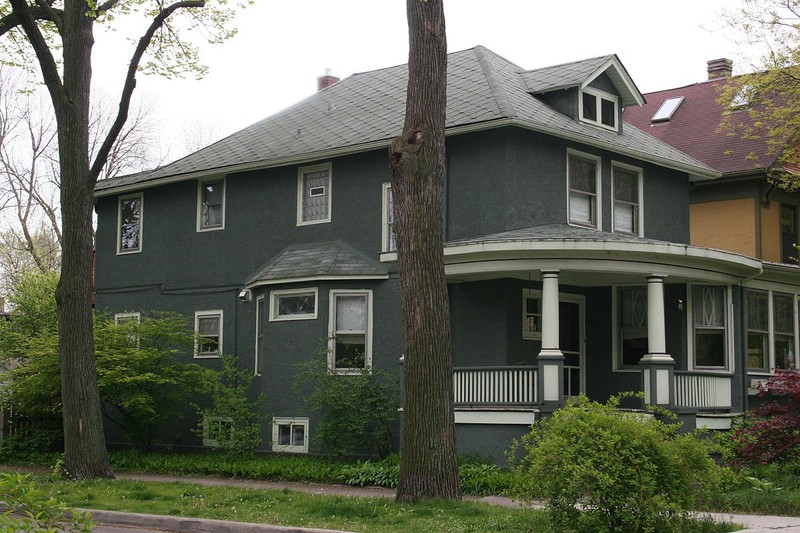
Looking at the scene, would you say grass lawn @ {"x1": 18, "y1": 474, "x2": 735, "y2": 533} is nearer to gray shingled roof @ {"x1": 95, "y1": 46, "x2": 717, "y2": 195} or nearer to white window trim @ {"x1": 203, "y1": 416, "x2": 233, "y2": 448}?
white window trim @ {"x1": 203, "y1": 416, "x2": 233, "y2": 448}

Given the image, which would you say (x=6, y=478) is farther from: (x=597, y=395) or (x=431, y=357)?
(x=597, y=395)

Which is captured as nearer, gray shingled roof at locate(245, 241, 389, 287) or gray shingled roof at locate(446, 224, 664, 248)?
gray shingled roof at locate(446, 224, 664, 248)

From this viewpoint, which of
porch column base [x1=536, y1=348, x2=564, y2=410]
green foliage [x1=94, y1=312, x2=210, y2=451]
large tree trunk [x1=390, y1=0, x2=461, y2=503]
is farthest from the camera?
green foliage [x1=94, y1=312, x2=210, y2=451]

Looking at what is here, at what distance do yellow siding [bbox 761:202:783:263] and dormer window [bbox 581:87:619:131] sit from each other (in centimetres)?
602

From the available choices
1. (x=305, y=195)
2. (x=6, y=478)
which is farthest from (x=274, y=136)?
(x=6, y=478)

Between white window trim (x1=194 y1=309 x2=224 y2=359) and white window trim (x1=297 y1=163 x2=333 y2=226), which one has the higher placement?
white window trim (x1=297 y1=163 x2=333 y2=226)

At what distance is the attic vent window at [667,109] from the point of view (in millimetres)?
29555

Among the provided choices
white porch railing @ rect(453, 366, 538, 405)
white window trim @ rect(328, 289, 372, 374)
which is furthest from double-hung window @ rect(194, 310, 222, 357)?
white porch railing @ rect(453, 366, 538, 405)

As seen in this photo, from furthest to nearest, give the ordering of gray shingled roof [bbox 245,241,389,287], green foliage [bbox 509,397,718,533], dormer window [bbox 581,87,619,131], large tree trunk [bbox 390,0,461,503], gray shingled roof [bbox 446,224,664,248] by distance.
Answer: dormer window [bbox 581,87,619,131], gray shingled roof [bbox 245,241,389,287], gray shingled roof [bbox 446,224,664,248], large tree trunk [bbox 390,0,461,503], green foliage [bbox 509,397,718,533]

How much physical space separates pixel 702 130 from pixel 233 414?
1561 centimetres

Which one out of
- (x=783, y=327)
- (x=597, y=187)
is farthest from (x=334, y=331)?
(x=783, y=327)

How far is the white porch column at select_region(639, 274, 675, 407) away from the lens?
16.9 meters

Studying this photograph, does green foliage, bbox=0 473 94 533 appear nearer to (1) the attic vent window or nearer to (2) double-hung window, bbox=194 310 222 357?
(2) double-hung window, bbox=194 310 222 357

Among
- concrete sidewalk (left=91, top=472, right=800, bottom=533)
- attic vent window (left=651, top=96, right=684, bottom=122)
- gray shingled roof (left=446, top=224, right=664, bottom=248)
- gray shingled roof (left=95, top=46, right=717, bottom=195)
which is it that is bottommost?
concrete sidewalk (left=91, top=472, right=800, bottom=533)
